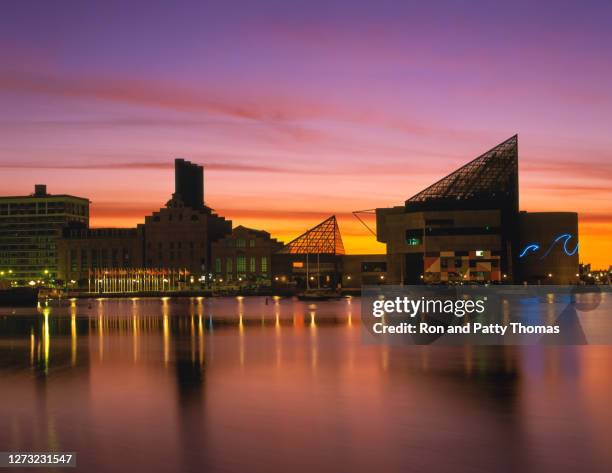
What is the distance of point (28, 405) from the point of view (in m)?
32.1

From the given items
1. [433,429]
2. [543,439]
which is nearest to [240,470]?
[433,429]

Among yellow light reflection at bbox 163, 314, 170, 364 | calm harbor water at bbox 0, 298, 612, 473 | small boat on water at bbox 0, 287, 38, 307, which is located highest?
small boat on water at bbox 0, 287, 38, 307

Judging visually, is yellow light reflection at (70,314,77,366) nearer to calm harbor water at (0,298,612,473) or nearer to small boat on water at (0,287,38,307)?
calm harbor water at (0,298,612,473)

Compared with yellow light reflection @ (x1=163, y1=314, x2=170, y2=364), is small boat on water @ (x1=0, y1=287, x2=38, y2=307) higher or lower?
higher

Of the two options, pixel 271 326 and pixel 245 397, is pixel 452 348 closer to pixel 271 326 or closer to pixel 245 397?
pixel 245 397

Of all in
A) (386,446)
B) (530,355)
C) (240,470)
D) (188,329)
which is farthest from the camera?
(188,329)

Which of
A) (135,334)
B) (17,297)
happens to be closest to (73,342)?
(135,334)

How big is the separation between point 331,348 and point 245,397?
68.0 ft

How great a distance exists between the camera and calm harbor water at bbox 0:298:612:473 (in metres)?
23.9

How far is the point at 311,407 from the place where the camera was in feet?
105

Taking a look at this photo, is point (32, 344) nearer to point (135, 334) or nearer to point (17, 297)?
point (135, 334)

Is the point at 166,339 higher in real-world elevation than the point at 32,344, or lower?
lower

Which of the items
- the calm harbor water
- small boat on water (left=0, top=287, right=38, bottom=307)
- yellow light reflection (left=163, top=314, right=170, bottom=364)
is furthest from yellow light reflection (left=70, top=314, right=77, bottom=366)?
small boat on water (left=0, top=287, right=38, bottom=307)

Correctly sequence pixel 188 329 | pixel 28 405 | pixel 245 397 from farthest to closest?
pixel 188 329
pixel 245 397
pixel 28 405
